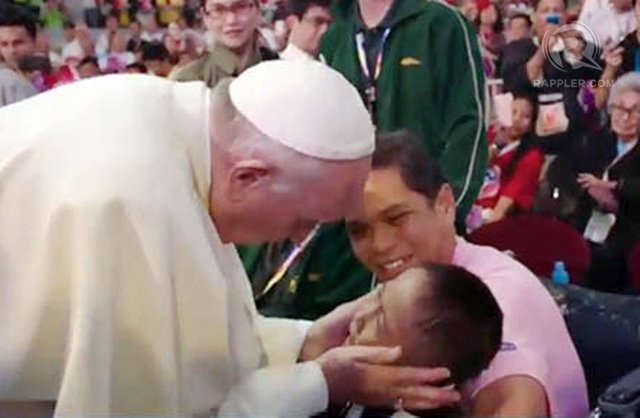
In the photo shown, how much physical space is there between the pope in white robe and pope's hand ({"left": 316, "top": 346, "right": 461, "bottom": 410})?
124 mm

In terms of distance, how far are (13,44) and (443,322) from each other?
11.7 feet

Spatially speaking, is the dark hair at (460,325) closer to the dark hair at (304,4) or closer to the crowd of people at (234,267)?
the crowd of people at (234,267)

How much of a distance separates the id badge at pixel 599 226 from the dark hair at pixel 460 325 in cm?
274

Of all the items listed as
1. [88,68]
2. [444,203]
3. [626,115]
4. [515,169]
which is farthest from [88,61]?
[444,203]

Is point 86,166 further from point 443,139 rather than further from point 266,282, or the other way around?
point 443,139

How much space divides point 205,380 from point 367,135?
1.04ft

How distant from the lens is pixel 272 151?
1.37 m

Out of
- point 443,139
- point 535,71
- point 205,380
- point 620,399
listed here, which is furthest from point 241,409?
point 535,71

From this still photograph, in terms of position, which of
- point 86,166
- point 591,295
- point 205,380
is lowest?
point 591,295

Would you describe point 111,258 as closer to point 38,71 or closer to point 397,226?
point 397,226

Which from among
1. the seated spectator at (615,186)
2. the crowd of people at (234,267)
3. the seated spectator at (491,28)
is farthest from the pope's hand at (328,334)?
the seated spectator at (491,28)

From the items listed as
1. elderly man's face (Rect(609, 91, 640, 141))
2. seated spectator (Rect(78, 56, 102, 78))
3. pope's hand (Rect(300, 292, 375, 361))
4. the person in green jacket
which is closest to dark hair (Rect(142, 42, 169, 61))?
seated spectator (Rect(78, 56, 102, 78))

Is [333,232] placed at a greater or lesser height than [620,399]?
lesser

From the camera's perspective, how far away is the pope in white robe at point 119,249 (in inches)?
51.4
